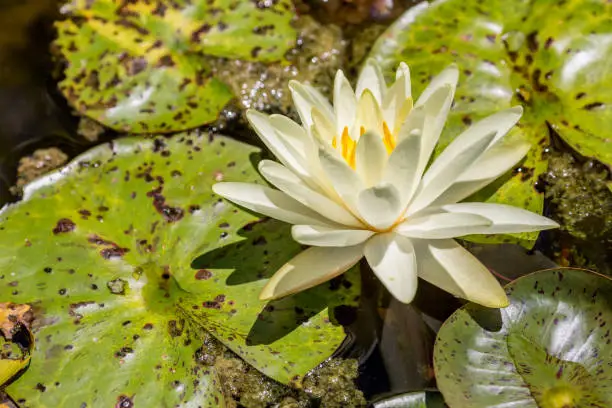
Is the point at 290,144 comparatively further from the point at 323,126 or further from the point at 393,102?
the point at 393,102

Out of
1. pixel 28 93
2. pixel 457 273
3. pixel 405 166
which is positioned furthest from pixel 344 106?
pixel 28 93

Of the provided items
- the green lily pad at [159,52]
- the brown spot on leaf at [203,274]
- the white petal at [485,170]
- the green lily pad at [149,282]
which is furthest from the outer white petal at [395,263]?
the green lily pad at [159,52]

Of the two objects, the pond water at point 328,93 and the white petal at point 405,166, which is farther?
the pond water at point 328,93

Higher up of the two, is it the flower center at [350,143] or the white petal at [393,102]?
the white petal at [393,102]

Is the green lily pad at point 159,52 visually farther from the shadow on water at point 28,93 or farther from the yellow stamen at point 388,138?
the yellow stamen at point 388,138

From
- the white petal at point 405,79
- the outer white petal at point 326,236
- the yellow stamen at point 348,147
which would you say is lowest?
the outer white petal at point 326,236

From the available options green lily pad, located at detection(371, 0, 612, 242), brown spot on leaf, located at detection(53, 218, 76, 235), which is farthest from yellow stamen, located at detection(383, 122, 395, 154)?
brown spot on leaf, located at detection(53, 218, 76, 235)
